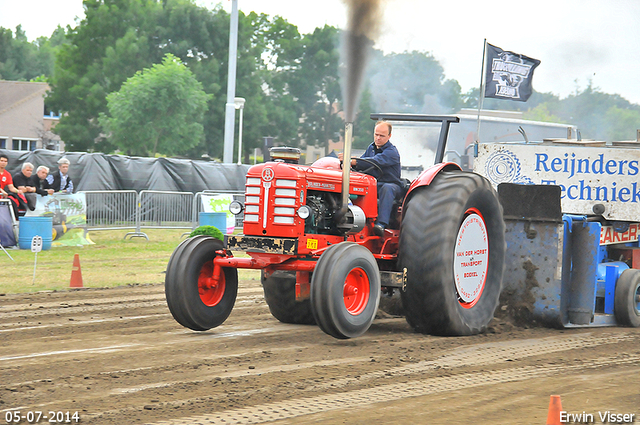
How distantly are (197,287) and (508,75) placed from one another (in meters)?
12.3

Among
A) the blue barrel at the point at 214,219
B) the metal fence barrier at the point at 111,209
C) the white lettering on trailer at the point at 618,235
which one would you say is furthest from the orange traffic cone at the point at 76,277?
the blue barrel at the point at 214,219

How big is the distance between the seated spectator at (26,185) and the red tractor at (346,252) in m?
8.69

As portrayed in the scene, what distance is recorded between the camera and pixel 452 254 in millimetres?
6789

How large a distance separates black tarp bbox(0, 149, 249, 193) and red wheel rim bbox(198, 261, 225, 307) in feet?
37.3

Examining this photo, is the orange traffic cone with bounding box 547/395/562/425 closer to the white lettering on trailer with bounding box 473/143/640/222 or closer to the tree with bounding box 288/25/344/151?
the white lettering on trailer with bounding box 473/143/640/222

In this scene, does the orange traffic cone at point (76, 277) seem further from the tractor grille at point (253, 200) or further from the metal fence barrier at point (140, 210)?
the metal fence barrier at point (140, 210)

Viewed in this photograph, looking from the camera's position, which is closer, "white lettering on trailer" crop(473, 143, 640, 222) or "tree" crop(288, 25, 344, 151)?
"white lettering on trailer" crop(473, 143, 640, 222)

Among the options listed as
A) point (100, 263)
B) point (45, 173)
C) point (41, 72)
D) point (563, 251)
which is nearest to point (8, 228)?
point (45, 173)

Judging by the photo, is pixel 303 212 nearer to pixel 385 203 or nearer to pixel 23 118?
pixel 385 203

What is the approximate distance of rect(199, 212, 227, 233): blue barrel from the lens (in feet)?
57.0

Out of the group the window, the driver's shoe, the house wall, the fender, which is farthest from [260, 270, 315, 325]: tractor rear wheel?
the window

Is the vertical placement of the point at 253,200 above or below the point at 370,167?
below

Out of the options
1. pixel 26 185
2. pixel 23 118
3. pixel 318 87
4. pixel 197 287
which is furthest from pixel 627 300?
pixel 23 118

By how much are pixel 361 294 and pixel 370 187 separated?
1.13m
